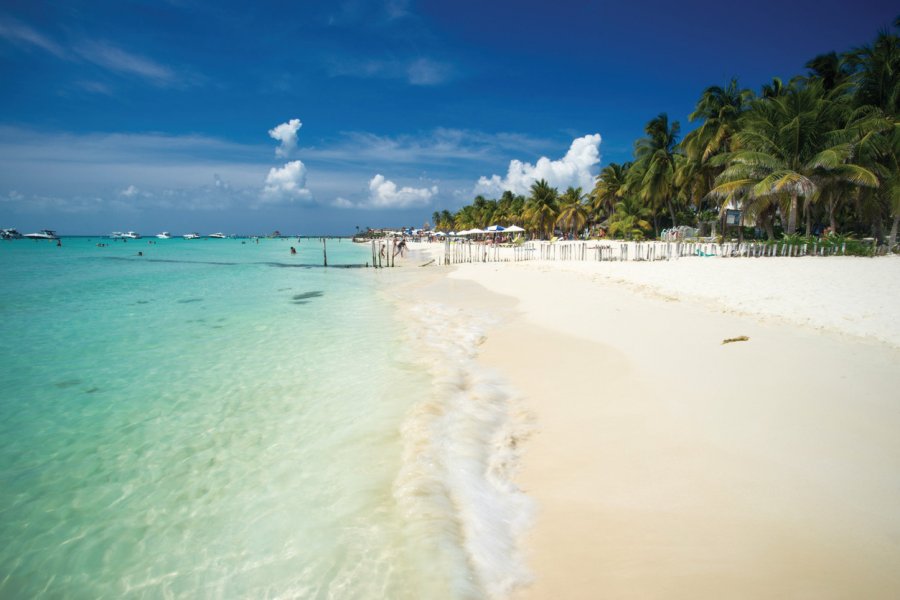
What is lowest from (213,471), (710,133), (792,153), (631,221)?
(213,471)

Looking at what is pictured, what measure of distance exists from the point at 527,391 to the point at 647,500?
2586 millimetres

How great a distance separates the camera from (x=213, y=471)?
4.54m

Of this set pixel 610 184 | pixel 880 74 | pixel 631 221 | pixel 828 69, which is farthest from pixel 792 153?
pixel 610 184

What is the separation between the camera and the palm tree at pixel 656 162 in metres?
37.1

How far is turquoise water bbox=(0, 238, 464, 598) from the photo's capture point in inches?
123

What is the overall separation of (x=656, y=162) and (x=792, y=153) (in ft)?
47.6

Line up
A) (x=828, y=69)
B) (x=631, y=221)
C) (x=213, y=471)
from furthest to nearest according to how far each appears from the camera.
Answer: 1. (x=631, y=221)
2. (x=828, y=69)
3. (x=213, y=471)

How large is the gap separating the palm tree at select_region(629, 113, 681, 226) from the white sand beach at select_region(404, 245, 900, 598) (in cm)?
3155

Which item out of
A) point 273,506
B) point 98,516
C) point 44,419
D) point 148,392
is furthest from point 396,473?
point 44,419

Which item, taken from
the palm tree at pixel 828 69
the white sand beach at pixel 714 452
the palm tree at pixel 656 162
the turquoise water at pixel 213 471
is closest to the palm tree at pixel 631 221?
the palm tree at pixel 656 162

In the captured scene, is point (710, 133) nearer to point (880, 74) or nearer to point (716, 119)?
point (716, 119)

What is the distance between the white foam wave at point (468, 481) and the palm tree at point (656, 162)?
37.0m

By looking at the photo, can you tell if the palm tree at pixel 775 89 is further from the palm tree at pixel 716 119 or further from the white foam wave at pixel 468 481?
the white foam wave at pixel 468 481

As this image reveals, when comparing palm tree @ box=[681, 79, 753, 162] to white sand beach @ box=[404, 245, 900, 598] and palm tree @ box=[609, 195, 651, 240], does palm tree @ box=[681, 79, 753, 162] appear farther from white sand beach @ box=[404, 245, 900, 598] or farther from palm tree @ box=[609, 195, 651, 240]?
white sand beach @ box=[404, 245, 900, 598]
